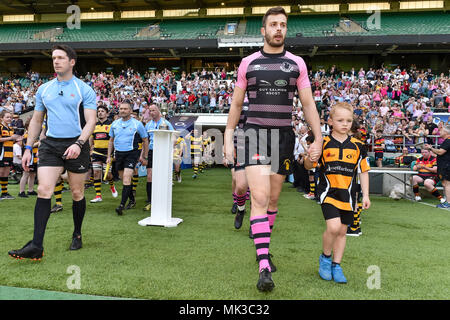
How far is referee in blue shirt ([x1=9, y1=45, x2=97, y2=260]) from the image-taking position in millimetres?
3768

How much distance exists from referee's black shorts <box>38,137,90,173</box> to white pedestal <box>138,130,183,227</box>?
193 cm

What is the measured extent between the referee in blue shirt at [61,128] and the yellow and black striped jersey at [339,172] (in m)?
2.46

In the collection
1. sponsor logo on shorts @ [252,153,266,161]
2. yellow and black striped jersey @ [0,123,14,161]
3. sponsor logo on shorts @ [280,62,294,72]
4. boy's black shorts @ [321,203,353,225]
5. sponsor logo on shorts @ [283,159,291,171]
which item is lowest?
boy's black shorts @ [321,203,353,225]

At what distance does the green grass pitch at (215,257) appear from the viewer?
9.85 ft

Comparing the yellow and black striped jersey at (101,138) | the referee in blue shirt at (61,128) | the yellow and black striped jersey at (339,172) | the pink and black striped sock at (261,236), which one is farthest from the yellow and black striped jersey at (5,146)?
the yellow and black striped jersey at (339,172)

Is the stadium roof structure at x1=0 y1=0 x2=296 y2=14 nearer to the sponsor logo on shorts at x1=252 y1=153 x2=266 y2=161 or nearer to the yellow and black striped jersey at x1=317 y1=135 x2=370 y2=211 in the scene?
the yellow and black striped jersey at x1=317 y1=135 x2=370 y2=211

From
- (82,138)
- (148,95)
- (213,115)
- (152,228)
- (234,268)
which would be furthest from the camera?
(148,95)

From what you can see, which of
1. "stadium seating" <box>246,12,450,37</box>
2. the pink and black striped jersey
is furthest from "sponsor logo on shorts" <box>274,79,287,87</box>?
"stadium seating" <box>246,12,450,37</box>

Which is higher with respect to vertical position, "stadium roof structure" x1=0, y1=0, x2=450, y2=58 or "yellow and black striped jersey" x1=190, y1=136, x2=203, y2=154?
"stadium roof structure" x1=0, y1=0, x2=450, y2=58

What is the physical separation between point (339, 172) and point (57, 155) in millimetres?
2889

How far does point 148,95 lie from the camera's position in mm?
22281

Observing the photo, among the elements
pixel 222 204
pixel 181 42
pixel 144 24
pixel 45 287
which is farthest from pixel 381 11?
pixel 45 287

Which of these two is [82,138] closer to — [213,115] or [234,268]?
[234,268]
